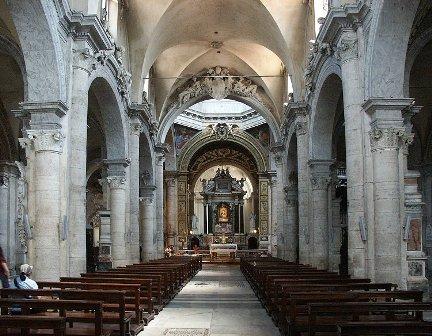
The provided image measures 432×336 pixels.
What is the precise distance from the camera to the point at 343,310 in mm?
6918

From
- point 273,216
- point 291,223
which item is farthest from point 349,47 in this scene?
point 273,216

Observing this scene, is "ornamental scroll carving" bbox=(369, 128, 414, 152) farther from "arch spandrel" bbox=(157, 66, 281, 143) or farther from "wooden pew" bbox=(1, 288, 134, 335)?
"arch spandrel" bbox=(157, 66, 281, 143)

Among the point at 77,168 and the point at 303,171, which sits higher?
the point at 303,171

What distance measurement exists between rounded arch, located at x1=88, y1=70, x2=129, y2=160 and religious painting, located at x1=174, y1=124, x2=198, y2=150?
65.3ft

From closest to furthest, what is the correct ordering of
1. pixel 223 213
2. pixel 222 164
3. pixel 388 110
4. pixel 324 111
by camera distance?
pixel 388 110 → pixel 324 111 → pixel 222 164 → pixel 223 213

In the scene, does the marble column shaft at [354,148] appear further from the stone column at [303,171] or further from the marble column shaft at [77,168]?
the stone column at [303,171]

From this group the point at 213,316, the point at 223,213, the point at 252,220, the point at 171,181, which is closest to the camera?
the point at 213,316

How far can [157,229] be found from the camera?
97.7ft

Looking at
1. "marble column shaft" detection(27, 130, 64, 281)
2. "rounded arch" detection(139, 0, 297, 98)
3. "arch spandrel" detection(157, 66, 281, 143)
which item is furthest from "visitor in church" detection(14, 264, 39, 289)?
"arch spandrel" detection(157, 66, 281, 143)

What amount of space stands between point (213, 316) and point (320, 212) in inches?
354

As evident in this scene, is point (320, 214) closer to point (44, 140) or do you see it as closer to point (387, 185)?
point (387, 185)

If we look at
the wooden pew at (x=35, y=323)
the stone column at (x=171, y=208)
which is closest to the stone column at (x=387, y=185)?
the wooden pew at (x=35, y=323)

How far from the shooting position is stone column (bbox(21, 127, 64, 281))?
41.8 feet

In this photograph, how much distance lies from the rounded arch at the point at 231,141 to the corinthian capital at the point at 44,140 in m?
28.1
